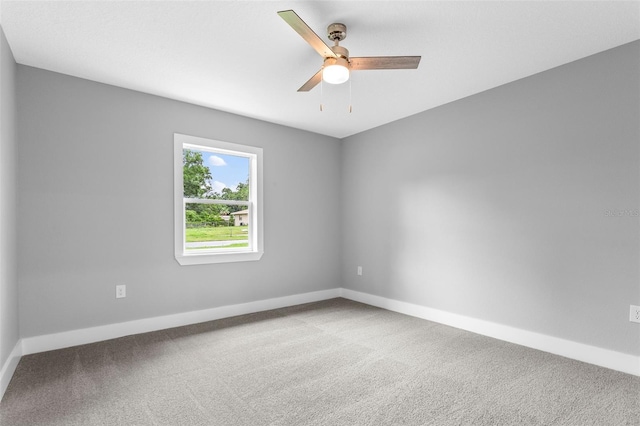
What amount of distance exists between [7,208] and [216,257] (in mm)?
1871

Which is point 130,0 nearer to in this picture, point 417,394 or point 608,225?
point 417,394

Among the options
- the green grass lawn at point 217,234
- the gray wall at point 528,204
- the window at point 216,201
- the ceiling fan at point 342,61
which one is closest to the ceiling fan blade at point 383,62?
the ceiling fan at point 342,61

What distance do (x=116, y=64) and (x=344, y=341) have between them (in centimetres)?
318

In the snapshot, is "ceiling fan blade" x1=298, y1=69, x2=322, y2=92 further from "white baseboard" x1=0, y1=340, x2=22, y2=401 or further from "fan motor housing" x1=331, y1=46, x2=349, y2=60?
"white baseboard" x1=0, y1=340, x2=22, y2=401

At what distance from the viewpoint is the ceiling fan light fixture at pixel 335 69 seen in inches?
85.8

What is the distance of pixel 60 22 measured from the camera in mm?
2221

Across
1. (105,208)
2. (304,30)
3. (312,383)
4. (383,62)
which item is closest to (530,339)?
(312,383)

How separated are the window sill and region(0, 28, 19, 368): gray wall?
1323 millimetres

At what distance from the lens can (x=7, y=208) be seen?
2404 millimetres

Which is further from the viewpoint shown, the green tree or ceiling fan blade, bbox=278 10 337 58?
the green tree

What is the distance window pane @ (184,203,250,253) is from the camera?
3.76 m

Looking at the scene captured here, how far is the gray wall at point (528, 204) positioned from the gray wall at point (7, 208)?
3.71m

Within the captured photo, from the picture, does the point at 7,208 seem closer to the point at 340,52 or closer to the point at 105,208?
the point at 105,208

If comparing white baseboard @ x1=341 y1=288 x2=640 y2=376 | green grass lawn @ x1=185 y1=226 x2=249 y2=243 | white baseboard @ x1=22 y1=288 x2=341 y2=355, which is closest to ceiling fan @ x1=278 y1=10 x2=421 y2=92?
green grass lawn @ x1=185 y1=226 x2=249 y2=243
